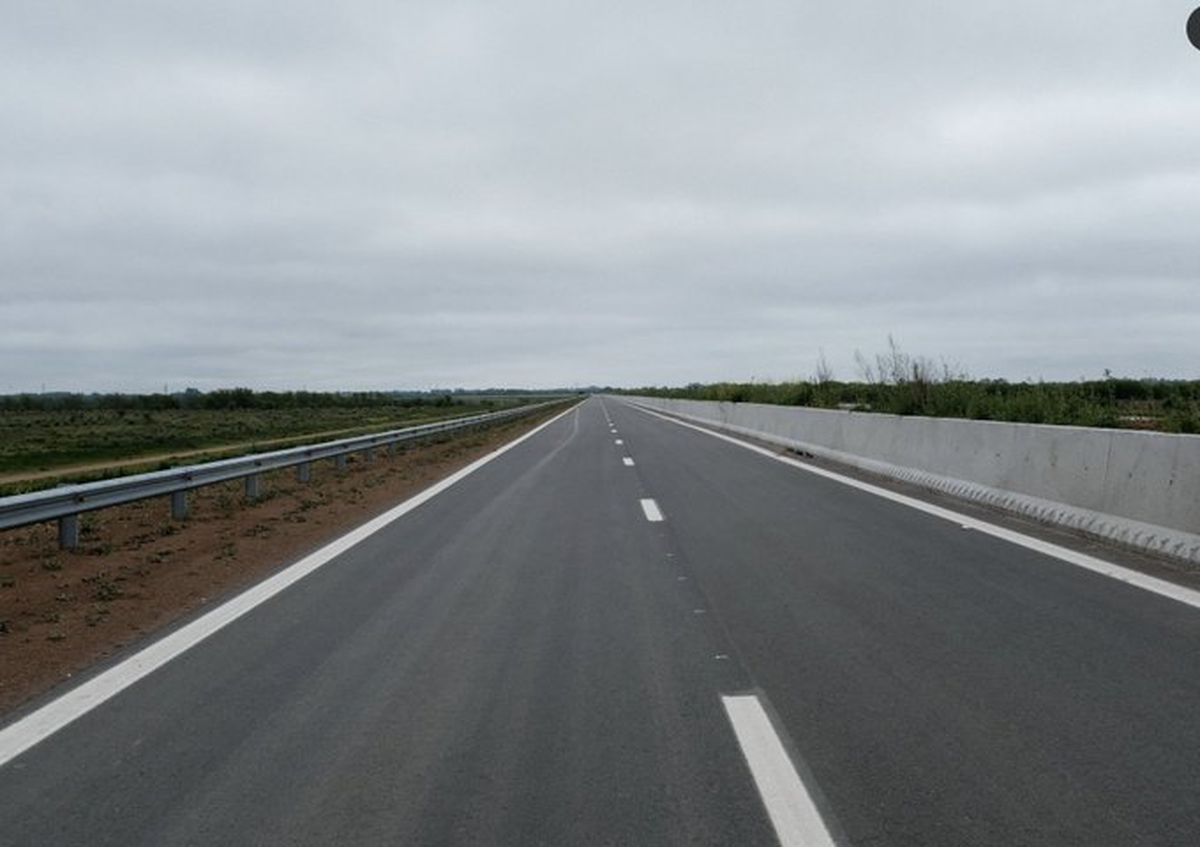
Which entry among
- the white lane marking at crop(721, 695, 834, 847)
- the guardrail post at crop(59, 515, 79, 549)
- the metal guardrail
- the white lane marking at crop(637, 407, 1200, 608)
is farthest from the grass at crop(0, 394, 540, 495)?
the white lane marking at crop(721, 695, 834, 847)

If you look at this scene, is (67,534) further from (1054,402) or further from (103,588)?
(1054,402)

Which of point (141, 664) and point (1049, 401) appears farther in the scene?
point (1049, 401)

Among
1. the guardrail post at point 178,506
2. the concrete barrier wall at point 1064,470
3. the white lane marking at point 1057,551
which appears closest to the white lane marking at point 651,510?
the white lane marking at point 1057,551

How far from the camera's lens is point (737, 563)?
8.51m

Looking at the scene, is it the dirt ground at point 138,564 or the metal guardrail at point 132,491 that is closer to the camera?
the dirt ground at point 138,564

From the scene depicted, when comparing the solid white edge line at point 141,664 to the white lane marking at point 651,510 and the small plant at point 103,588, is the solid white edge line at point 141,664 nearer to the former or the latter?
the small plant at point 103,588

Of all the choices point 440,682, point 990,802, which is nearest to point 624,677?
point 440,682

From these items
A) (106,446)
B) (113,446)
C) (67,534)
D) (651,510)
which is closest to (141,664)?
(67,534)

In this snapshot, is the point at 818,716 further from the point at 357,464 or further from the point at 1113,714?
the point at 357,464

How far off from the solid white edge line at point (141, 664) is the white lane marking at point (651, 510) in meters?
3.64

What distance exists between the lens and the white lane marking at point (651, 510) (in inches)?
455

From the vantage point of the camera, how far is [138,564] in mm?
9422

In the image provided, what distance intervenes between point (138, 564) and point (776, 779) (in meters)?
7.80

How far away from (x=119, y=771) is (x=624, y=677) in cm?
256
